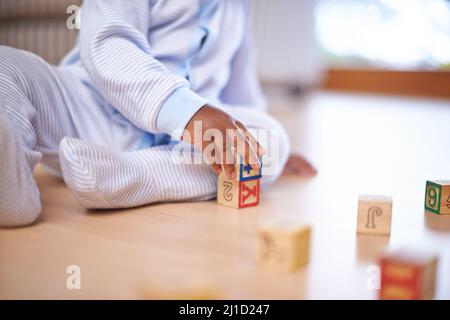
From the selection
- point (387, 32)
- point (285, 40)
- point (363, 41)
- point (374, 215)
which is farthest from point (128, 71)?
point (363, 41)

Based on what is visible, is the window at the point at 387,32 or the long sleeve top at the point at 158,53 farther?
the window at the point at 387,32

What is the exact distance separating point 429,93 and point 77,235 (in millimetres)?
3223

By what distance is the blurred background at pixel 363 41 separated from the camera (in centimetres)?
325

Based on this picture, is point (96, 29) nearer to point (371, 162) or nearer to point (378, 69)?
point (371, 162)

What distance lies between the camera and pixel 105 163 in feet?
2.75

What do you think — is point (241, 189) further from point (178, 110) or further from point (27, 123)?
point (27, 123)

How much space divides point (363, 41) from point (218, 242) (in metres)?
3.13

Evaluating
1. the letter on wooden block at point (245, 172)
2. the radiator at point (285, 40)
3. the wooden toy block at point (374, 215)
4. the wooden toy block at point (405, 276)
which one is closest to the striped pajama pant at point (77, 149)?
the letter on wooden block at point (245, 172)

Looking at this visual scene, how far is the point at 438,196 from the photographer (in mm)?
912

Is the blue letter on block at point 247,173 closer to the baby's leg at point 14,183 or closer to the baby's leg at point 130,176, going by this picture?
the baby's leg at point 130,176

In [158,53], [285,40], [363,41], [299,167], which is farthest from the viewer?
[363,41]

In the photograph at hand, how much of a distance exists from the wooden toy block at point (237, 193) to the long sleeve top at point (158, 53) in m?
0.14

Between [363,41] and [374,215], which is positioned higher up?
[363,41]
